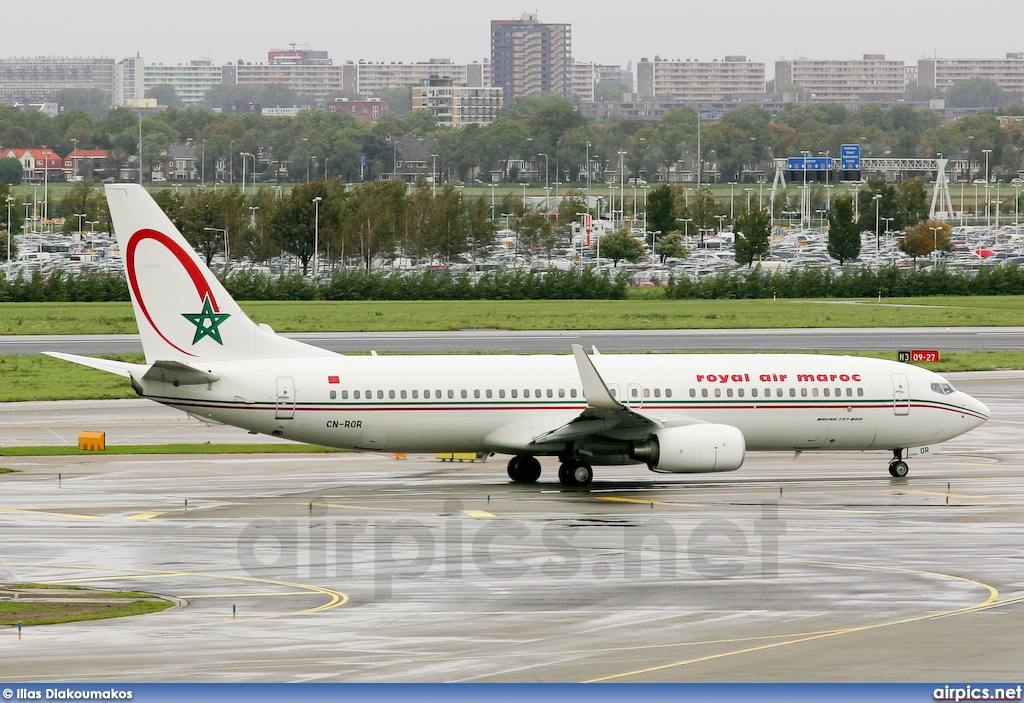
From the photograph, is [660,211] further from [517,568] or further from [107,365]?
[517,568]

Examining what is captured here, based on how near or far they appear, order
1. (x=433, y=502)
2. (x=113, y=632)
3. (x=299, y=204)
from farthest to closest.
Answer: (x=299, y=204)
(x=433, y=502)
(x=113, y=632)

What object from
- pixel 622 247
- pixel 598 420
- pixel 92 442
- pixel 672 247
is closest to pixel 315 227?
pixel 622 247

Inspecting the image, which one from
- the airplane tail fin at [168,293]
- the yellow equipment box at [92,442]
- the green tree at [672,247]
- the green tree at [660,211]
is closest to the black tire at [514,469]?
the airplane tail fin at [168,293]

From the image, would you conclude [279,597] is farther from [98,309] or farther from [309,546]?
[98,309]

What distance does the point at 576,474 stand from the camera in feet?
122

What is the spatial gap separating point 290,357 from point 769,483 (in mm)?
13201

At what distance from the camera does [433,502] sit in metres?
34.3

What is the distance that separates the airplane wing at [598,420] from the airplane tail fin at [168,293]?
8500mm

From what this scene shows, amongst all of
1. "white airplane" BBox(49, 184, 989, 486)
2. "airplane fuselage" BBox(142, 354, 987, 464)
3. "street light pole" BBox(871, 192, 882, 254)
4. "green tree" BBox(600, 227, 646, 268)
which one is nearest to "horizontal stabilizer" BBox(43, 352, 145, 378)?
"white airplane" BBox(49, 184, 989, 486)

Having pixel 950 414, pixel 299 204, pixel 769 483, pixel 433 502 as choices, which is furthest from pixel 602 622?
pixel 299 204

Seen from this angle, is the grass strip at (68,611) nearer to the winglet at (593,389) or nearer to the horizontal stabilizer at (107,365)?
the horizontal stabilizer at (107,365)

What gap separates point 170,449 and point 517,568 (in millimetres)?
21264

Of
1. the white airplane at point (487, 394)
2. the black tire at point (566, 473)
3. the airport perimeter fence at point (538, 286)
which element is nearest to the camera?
the white airplane at point (487, 394)

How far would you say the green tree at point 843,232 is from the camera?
13525 cm
